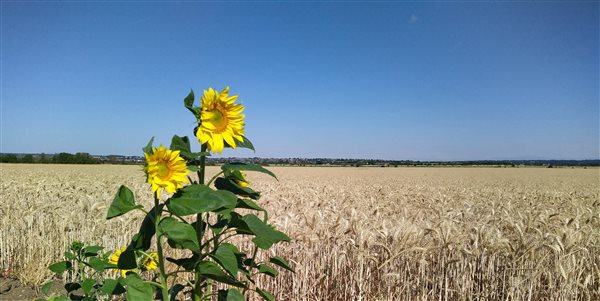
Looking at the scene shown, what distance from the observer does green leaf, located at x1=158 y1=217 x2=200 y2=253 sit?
155 centimetres

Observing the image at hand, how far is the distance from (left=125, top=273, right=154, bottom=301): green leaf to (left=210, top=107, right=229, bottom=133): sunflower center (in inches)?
28.1

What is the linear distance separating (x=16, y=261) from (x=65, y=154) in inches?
2748

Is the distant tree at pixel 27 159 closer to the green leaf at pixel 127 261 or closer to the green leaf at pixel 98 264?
the green leaf at pixel 98 264

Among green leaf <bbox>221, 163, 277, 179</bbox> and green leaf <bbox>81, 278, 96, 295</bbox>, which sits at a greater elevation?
green leaf <bbox>221, 163, 277, 179</bbox>

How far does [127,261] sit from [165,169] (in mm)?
472

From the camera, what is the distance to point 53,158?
66.3m

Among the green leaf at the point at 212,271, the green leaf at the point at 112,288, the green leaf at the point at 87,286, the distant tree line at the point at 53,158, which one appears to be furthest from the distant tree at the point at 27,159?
the green leaf at the point at 212,271

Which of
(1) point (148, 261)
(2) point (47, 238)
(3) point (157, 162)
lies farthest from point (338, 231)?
(2) point (47, 238)

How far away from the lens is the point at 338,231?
529cm

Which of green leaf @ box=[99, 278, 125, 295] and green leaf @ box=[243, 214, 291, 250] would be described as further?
green leaf @ box=[99, 278, 125, 295]

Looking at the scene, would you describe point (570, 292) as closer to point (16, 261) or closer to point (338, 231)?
point (338, 231)

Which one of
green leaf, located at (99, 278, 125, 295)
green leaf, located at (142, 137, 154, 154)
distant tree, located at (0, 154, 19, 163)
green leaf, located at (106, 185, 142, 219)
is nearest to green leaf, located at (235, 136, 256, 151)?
green leaf, located at (142, 137, 154, 154)

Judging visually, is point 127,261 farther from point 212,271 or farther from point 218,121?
point 218,121

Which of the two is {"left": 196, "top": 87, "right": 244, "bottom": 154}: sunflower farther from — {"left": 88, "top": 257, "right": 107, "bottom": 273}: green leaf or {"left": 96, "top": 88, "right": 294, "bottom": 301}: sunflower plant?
{"left": 88, "top": 257, "right": 107, "bottom": 273}: green leaf
